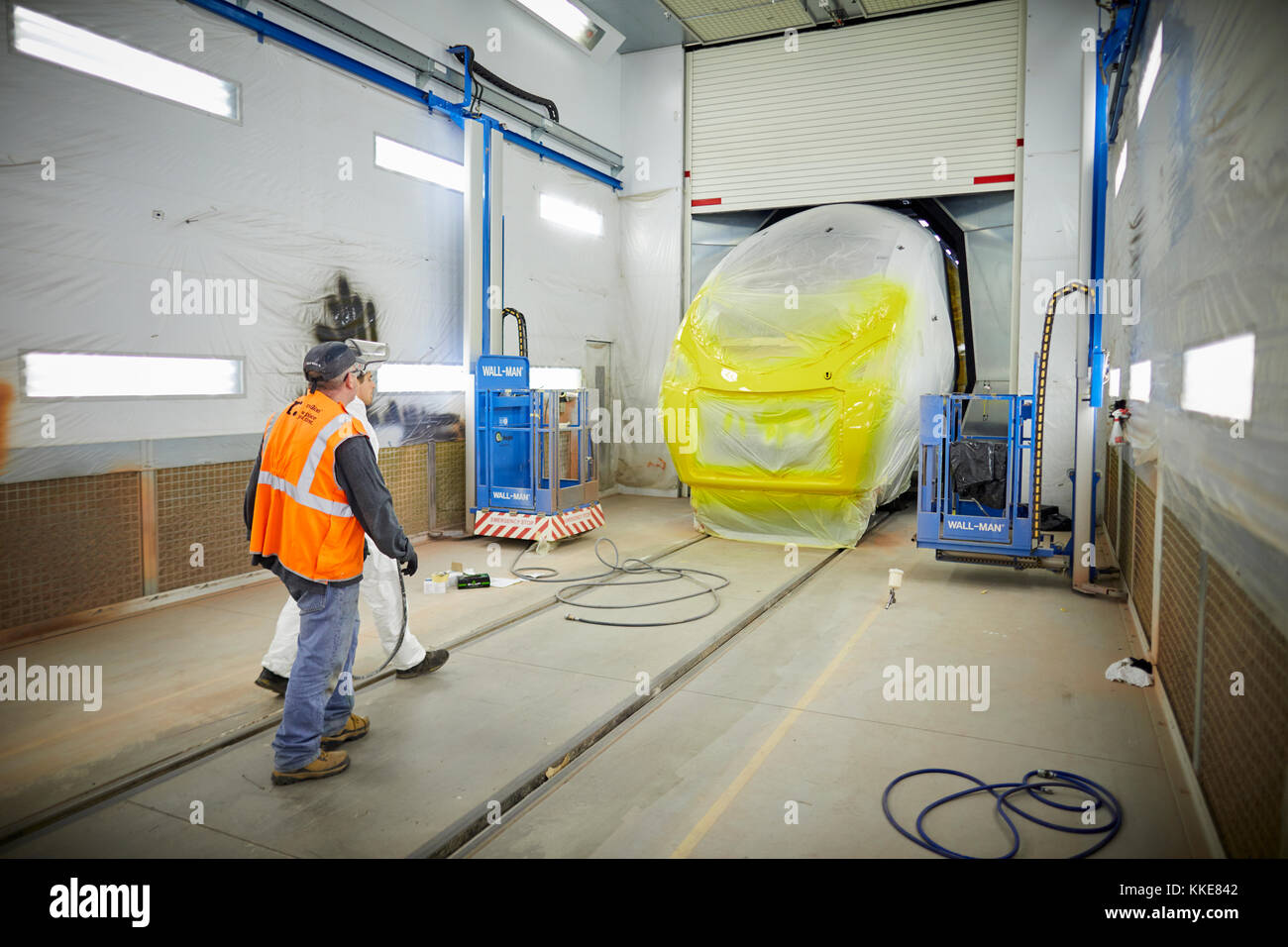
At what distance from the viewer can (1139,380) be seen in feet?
18.9

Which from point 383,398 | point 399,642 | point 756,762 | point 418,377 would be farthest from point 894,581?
point 418,377

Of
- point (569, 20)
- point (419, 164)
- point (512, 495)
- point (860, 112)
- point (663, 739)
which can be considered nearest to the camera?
point (663, 739)

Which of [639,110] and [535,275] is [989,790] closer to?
[535,275]

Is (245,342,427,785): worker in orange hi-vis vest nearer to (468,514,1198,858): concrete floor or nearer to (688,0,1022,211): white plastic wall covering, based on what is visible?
(468,514,1198,858): concrete floor

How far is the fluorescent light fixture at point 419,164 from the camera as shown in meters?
8.73

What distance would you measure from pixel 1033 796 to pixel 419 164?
27.9 feet

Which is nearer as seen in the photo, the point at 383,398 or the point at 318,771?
the point at 318,771

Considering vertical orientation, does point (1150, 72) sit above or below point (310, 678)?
above

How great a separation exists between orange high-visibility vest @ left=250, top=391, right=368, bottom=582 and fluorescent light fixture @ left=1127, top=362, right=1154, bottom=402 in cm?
469

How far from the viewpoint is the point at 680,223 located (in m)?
13.0

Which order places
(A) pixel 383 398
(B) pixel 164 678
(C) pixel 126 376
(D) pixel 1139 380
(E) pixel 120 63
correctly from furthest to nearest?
(A) pixel 383 398, (C) pixel 126 376, (E) pixel 120 63, (D) pixel 1139 380, (B) pixel 164 678

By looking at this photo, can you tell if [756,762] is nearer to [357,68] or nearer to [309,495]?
[309,495]

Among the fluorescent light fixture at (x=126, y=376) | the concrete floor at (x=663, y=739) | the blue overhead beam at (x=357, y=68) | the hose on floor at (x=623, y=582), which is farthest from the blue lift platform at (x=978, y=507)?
the blue overhead beam at (x=357, y=68)

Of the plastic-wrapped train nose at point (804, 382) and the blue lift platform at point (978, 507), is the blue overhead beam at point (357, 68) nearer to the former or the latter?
the plastic-wrapped train nose at point (804, 382)
